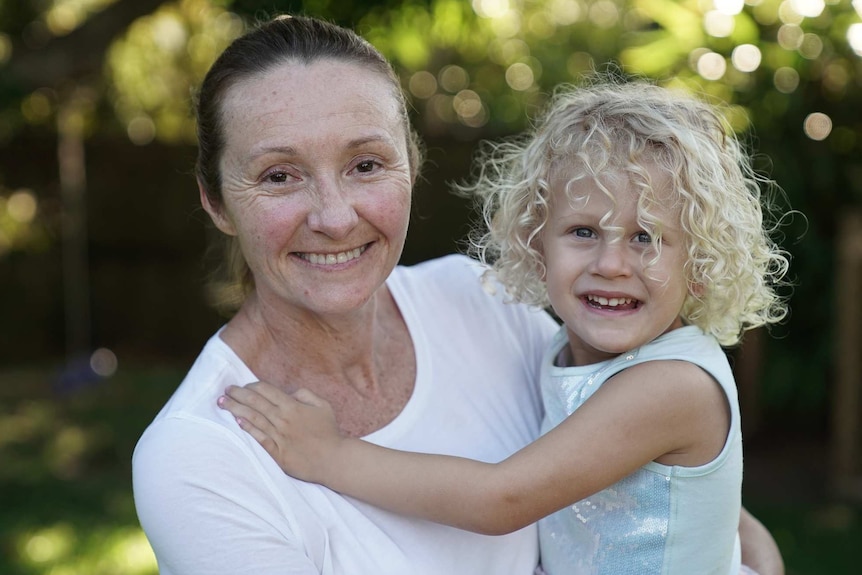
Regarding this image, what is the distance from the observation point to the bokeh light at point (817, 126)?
6.20 meters

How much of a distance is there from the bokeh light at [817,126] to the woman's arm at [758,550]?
419 centimetres

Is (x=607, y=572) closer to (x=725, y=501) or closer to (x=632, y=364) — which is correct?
(x=725, y=501)

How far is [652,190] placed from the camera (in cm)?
215

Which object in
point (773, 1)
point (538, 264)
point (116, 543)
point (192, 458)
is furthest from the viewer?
point (116, 543)

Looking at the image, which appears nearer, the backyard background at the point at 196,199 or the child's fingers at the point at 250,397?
the child's fingers at the point at 250,397

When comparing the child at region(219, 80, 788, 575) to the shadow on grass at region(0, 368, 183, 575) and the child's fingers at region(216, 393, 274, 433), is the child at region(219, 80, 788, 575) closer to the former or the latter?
the child's fingers at region(216, 393, 274, 433)

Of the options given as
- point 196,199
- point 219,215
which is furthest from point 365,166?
point 196,199

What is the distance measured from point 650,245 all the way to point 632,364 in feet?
0.87

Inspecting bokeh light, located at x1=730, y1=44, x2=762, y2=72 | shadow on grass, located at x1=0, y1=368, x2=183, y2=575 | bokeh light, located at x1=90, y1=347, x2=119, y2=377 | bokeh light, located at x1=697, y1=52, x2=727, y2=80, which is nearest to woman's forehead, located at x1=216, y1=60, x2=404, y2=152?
bokeh light, located at x1=730, y1=44, x2=762, y2=72

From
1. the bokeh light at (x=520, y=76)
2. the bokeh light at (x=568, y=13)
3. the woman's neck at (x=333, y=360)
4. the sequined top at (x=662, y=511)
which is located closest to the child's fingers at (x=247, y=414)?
the woman's neck at (x=333, y=360)

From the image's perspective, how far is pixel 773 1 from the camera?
4.77m

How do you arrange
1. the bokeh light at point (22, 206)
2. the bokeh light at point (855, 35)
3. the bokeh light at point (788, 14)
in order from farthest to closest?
1. the bokeh light at point (22, 206)
2. the bokeh light at point (788, 14)
3. the bokeh light at point (855, 35)

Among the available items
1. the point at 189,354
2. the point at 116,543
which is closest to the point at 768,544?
the point at 116,543

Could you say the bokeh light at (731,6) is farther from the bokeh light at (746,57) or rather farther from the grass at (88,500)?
the grass at (88,500)
